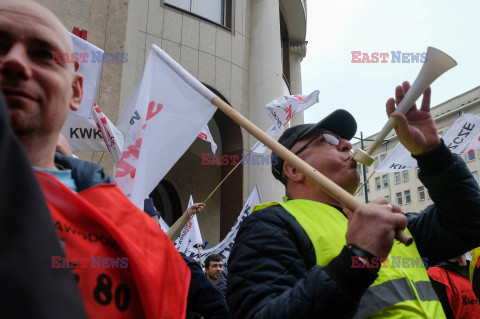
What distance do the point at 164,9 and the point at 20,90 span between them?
949cm

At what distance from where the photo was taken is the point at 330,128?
253 centimetres

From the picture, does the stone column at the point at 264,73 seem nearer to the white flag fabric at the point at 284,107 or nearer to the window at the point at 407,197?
the white flag fabric at the point at 284,107

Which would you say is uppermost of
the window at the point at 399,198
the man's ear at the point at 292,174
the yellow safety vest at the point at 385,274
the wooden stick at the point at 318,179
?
the wooden stick at the point at 318,179

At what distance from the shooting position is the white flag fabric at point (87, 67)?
12.4ft

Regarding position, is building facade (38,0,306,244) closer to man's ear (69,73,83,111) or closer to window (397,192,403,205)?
man's ear (69,73,83,111)

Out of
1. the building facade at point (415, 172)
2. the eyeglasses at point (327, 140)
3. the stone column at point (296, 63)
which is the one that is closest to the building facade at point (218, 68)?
the stone column at point (296, 63)

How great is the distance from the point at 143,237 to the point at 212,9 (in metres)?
10.7

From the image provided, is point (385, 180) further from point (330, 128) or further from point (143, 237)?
point (143, 237)

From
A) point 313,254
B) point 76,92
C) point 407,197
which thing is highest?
point 76,92

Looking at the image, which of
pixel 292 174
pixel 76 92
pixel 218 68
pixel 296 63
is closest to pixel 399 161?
pixel 292 174

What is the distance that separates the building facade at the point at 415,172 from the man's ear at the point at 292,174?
33177mm

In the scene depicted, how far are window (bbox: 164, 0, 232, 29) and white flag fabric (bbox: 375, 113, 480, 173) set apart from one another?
264 inches

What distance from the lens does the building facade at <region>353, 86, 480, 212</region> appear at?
41219 mm

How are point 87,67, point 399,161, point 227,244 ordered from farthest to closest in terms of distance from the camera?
point 227,244
point 399,161
point 87,67
